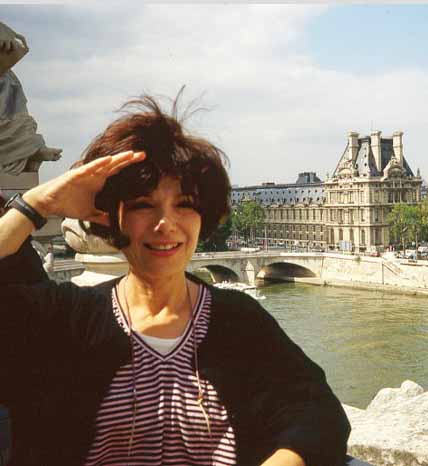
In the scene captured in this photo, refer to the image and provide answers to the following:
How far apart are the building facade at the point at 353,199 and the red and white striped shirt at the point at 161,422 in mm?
26980

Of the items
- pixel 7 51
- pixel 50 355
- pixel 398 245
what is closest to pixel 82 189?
pixel 50 355

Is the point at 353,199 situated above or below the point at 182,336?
above

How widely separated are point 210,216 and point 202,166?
8 centimetres

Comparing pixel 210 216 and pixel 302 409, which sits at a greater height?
pixel 210 216

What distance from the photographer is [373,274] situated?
62.3 ft

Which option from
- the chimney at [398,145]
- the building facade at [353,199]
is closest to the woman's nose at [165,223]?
the building facade at [353,199]

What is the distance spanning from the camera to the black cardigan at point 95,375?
2.48ft

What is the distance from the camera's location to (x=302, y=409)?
0.75 meters

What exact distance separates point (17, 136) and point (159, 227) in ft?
8.73

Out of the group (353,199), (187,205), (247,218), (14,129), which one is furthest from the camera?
(353,199)

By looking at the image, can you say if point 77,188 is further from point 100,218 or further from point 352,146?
point 352,146

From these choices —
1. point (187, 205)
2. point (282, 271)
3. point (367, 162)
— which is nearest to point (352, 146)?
point (367, 162)

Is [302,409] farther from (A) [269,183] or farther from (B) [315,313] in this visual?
(A) [269,183]

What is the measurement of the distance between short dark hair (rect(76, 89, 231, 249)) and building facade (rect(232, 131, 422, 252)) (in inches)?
1060
